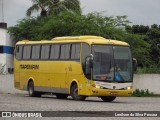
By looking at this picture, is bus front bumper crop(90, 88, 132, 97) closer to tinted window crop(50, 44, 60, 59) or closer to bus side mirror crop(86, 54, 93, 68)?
bus side mirror crop(86, 54, 93, 68)

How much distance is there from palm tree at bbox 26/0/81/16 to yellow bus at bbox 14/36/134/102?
31338mm

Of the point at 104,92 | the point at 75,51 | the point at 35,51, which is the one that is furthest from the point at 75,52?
the point at 35,51

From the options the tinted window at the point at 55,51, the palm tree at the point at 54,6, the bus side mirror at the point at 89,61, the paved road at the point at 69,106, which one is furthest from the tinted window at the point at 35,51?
the palm tree at the point at 54,6

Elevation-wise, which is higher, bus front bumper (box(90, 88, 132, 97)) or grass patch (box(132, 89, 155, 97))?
bus front bumper (box(90, 88, 132, 97))

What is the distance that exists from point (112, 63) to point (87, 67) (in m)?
1.38

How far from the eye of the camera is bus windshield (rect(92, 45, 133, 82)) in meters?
33.1

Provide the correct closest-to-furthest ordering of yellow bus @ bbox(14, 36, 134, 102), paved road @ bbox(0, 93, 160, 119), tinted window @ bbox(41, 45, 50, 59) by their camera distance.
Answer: paved road @ bbox(0, 93, 160, 119)
yellow bus @ bbox(14, 36, 134, 102)
tinted window @ bbox(41, 45, 50, 59)

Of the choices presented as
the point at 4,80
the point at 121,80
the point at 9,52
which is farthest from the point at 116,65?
the point at 9,52

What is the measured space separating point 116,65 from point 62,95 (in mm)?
6520

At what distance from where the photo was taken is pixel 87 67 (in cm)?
3316

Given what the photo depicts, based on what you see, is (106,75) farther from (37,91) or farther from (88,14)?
(88,14)

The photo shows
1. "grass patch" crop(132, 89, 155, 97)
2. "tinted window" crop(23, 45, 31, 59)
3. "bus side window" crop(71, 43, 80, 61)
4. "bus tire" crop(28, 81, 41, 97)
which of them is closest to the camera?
"bus side window" crop(71, 43, 80, 61)

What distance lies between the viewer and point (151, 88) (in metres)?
49.5

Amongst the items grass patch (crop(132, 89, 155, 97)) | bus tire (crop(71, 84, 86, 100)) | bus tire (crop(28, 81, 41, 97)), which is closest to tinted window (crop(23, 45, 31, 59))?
bus tire (crop(28, 81, 41, 97))
